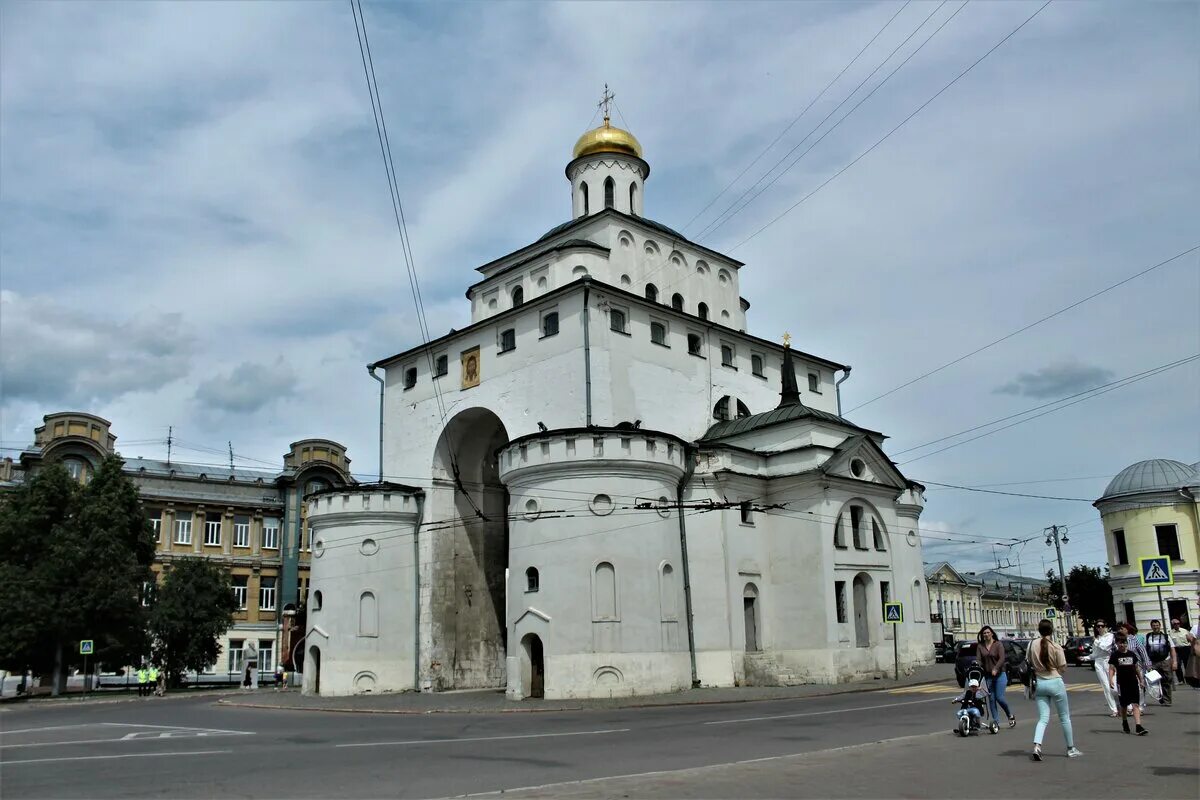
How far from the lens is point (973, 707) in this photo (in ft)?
45.7

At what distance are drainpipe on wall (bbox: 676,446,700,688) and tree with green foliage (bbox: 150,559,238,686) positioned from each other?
2655cm

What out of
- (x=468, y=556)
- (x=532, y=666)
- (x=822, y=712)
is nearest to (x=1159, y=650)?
(x=822, y=712)

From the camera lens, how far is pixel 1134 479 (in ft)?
150

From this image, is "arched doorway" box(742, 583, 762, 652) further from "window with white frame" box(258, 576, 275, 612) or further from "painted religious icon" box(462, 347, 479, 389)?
"window with white frame" box(258, 576, 275, 612)

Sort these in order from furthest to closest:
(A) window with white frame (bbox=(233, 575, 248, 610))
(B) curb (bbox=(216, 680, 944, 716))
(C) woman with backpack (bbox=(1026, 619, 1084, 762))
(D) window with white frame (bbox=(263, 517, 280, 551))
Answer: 1. (D) window with white frame (bbox=(263, 517, 280, 551))
2. (A) window with white frame (bbox=(233, 575, 248, 610))
3. (B) curb (bbox=(216, 680, 944, 716))
4. (C) woman with backpack (bbox=(1026, 619, 1084, 762))

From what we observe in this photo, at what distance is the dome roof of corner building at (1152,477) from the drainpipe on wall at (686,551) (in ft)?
86.0

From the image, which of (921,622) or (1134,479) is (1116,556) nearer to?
(1134,479)

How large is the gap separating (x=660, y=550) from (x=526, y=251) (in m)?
14.8

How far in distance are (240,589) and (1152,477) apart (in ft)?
160

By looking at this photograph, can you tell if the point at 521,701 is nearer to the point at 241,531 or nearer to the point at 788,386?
the point at 788,386

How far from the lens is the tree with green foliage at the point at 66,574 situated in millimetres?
37438

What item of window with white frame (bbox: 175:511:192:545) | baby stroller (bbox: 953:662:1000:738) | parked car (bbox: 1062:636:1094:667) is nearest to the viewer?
baby stroller (bbox: 953:662:1000:738)

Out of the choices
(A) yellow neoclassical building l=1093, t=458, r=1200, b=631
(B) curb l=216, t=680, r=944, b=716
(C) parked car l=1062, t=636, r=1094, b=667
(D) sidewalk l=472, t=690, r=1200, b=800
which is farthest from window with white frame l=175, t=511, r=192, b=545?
(D) sidewalk l=472, t=690, r=1200, b=800

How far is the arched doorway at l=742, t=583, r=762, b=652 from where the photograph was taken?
30.5 m
